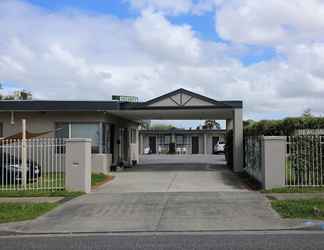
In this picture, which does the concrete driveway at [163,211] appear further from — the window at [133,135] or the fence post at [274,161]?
the window at [133,135]

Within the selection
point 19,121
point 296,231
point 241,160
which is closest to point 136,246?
point 296,231

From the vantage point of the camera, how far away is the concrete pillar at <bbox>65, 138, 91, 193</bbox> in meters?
17.6

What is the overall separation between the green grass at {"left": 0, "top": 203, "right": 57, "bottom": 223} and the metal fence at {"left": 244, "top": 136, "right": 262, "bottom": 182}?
7.58 m

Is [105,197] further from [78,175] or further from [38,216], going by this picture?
[38,216]

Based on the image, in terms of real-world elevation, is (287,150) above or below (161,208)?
above

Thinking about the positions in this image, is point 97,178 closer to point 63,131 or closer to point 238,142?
point 63,131

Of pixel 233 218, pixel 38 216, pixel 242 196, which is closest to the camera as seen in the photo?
pixel 233 218

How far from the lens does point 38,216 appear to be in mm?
13195

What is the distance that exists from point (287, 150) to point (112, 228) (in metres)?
8.15

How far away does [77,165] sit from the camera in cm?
1761

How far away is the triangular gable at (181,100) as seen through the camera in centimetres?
2473

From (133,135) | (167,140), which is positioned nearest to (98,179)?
(133,135)

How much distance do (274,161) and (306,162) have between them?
106 cm

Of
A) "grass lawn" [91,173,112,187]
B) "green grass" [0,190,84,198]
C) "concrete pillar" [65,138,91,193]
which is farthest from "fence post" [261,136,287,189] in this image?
"grass lawn" [91,173,112,187]
